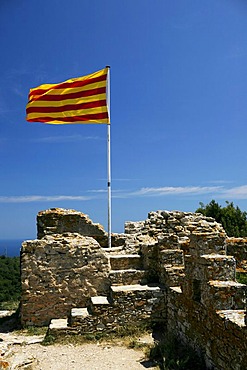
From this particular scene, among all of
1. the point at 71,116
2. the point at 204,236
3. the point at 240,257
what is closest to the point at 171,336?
the point at 204,236

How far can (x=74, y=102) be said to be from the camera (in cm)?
1348

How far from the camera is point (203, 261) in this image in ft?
24.1

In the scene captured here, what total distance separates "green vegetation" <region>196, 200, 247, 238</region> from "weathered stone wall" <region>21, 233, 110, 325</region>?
13.0m

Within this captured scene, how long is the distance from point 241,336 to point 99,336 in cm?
462

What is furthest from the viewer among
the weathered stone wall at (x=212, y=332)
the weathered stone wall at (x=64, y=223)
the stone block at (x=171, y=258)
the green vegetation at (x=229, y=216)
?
the green vegetation at (x=229, y=216)

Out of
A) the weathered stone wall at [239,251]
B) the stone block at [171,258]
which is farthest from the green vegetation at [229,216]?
the stone block at [171,258]

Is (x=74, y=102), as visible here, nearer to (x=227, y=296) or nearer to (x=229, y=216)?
(x=227, y=296)

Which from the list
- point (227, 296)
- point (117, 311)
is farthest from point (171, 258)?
point (227, 296)

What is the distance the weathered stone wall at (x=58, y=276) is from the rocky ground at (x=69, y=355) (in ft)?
3.36

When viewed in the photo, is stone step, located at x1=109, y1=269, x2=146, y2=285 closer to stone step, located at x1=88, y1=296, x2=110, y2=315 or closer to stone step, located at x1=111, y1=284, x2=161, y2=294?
stone step, located at x1=111, y1=284, x2=161, y2=294

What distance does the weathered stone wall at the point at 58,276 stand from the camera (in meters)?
10.4

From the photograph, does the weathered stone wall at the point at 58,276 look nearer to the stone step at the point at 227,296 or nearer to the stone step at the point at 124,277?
the stone step at the point at 124,277

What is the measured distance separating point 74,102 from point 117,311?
25.6 feet

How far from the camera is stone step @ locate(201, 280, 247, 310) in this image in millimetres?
6730
